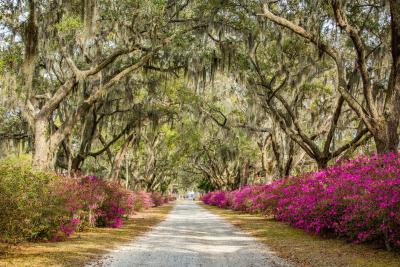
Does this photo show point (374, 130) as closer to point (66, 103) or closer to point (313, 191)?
point (313, 191)

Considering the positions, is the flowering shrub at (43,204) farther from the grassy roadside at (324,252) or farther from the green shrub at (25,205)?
the grassy roadside at (324,252)

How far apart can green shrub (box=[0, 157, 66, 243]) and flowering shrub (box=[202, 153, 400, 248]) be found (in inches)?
246

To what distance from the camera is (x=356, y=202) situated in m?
8.80

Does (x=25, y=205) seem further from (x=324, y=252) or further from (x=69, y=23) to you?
(x=69, y=23)

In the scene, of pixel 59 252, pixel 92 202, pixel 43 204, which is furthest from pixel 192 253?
pixel 92 202

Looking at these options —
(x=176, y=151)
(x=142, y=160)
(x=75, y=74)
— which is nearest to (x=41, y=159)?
(x=75, y=74)

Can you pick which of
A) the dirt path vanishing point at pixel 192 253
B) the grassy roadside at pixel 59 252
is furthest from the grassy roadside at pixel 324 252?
the grassy roadside at pixel 59 252

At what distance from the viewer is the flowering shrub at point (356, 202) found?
7.77m

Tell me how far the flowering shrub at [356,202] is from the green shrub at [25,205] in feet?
20.5

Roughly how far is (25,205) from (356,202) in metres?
6.58

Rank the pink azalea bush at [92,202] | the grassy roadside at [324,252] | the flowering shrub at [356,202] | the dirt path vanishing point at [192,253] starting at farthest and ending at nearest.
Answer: the pink azalea bush at [92,202], the flowering shrub at [356,202], the grassy roadside at [324,252], the dirt path vanishing point at [192,253]

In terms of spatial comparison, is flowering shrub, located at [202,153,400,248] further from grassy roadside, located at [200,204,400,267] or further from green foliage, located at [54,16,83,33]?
green foliage, located at [54,16,83,33]

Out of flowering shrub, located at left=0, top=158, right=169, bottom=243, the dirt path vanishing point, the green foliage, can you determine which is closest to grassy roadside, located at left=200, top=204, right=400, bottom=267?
the dirt path vanishing point

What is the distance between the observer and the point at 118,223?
14461 millimetres
